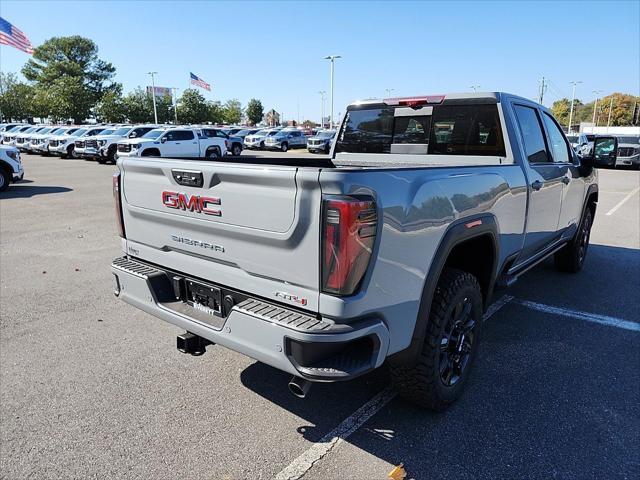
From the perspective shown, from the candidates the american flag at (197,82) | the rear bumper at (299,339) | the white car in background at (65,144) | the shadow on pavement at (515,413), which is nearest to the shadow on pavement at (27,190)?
the shadow on pavement at (515,413)

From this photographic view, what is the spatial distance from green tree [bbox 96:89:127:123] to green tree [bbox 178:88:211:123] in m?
9.53

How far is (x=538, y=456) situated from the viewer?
103 inches

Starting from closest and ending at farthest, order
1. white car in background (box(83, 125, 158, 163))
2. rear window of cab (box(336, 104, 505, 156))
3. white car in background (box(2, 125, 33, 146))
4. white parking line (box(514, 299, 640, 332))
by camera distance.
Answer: rear window of cab (box(336, 104, 505, 156)) → white parking line (box(514, 299, 640, 332)) → white car in background (box(83, 125, 158, 163)) → white car in background (box(2, 125, 33, 146))

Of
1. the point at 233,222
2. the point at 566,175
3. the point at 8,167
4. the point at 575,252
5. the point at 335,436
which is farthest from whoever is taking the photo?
the point at 8,167

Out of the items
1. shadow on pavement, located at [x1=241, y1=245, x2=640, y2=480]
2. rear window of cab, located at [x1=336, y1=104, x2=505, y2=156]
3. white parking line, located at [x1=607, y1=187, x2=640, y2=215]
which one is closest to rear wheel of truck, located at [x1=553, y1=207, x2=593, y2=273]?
shadow on pavement, located at [x1=241, y1=245, x2=640, y2=480]

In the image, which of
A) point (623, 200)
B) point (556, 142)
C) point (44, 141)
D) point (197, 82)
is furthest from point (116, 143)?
point (197, 82)

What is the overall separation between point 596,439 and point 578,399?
1.47 feet

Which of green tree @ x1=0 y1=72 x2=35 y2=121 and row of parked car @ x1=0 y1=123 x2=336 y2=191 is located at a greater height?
green tree @ x1=0 y1=72 x2=35 y2=121

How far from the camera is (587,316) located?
4656 mm

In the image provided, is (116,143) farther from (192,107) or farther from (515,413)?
(192,107)

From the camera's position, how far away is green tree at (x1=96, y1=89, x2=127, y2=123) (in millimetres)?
63969

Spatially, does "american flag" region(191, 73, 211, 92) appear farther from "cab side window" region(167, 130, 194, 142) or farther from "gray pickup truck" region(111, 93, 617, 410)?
"gray pickup truck" region(111, 93, 617, 410)

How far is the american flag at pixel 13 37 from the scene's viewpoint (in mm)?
28141

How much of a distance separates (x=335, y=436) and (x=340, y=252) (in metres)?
1.33
